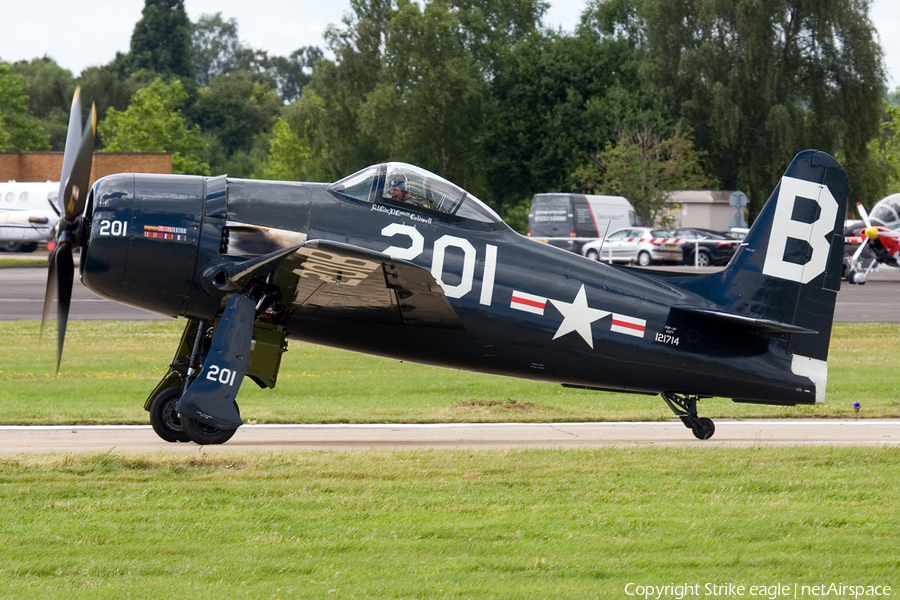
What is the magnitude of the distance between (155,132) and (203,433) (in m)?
72.9

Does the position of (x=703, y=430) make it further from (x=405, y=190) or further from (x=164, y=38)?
(x=164, y=38)

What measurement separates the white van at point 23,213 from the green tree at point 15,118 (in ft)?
93.0

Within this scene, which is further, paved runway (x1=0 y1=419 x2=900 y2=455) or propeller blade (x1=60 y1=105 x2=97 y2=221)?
paved runway (x1=0 y1=419 x2=900 y2=455)

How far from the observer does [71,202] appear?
9.73m

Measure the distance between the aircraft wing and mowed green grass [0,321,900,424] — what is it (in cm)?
281

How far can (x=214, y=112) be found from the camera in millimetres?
111000

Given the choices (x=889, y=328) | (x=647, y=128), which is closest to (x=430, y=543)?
(x=889, y=328)

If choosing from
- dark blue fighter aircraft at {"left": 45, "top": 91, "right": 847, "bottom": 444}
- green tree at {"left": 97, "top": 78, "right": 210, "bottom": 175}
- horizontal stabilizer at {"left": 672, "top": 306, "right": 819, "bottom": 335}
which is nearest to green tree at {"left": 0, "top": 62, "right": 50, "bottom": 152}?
green tree at {"left": 97, "top": 78, "right": 210, "bottom": 175}

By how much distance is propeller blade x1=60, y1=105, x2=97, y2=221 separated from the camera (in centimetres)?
970

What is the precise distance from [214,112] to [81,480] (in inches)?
4214

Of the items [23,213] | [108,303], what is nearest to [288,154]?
[23,213]

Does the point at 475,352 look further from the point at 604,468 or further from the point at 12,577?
the point at 12,577

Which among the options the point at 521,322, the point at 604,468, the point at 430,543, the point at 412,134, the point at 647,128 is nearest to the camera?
the point at 430,543

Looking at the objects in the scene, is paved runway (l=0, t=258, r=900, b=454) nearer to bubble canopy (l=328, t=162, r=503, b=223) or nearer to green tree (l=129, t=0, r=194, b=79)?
bubble canopy (l=328, t=162, r=503, b=223)
